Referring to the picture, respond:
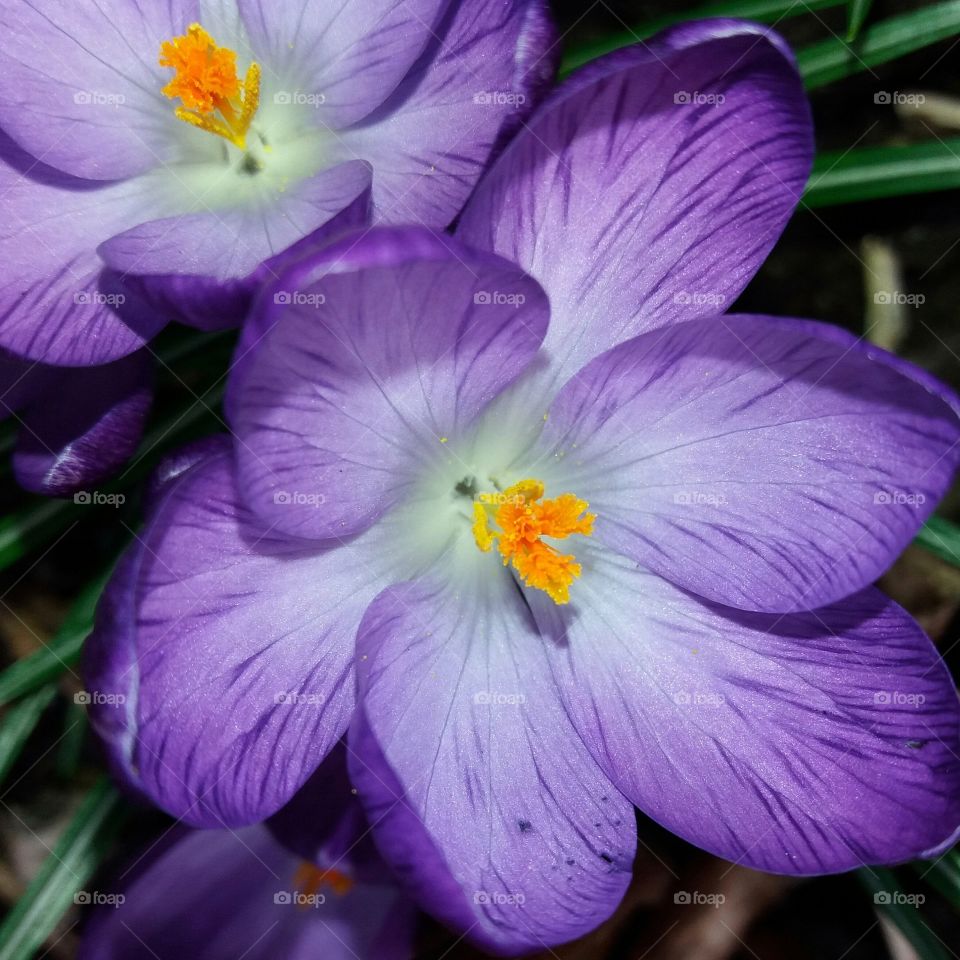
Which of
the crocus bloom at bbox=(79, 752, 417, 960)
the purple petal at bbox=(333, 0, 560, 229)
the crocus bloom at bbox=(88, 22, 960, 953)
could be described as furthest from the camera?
the crocus bloom at bbox=(79, 752, 417, 960)

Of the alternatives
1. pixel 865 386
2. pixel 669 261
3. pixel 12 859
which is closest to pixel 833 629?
pixel 865 386

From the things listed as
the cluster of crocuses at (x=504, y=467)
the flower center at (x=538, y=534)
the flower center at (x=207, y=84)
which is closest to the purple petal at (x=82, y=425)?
the cluster of crocuses at (x=504, y=467)

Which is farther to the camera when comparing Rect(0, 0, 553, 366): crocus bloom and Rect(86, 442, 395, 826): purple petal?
Rect(0, 0, 553, 366): crocus bloom

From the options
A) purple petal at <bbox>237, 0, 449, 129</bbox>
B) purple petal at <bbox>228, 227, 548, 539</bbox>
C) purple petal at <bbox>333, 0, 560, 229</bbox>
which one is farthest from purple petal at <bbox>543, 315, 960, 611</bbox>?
Result: purple petal at <bbox>237, 0, 449, 129</bbox>

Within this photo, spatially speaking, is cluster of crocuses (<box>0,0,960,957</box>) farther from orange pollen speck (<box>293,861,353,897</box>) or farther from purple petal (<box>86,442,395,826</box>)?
orange pollen speck (<box>293,861,353,897</box>)

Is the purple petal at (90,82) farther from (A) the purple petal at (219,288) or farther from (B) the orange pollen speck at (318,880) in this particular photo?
(B) the orange pollen speck at (318,880)

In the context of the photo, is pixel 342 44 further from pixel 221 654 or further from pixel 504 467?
pixel 221 654

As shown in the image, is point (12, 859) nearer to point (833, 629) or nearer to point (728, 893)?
point (728, 893)
